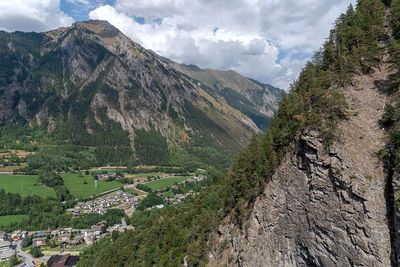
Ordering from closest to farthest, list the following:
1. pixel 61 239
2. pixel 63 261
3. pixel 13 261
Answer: pixel 63 261 → pixel 13 261 → pixel 61 239

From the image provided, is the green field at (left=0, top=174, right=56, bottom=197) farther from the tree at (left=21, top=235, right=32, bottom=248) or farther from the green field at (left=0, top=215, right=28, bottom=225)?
the tree at (left=21, top=235, right=32, bottom=248)

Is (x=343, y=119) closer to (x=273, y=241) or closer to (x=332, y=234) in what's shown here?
(x=332, y=234)

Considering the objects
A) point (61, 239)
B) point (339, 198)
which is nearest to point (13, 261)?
point (61, 239)

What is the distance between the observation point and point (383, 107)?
2397 cm

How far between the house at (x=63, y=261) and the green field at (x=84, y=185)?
54134 mm

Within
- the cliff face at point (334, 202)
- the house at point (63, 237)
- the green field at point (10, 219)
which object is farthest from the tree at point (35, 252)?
the cliff face at point (334, 202)

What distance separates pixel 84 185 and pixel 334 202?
145625mm

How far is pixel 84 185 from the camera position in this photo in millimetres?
137375

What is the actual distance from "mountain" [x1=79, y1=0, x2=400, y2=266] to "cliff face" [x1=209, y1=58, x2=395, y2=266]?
9 cm

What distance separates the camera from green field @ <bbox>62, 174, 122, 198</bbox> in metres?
126

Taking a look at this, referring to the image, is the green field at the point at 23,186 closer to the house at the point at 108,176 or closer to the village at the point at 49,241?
the village at the point at 49,241

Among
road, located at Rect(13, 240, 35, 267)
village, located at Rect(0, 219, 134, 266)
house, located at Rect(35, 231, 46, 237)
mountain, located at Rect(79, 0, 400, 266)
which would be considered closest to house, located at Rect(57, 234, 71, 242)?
village, located at Rect(0, 219, 134, 266)

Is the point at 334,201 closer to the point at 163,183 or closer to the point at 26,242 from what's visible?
the point at 26,242

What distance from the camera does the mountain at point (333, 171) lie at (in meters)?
20.6
